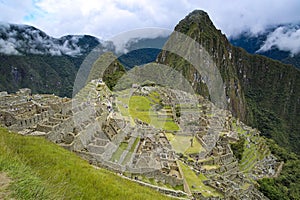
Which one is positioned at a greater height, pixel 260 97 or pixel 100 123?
pixel 260 97

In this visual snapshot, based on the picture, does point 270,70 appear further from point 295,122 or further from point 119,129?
point 119,129

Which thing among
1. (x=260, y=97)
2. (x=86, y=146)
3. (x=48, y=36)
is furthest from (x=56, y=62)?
(x=260, y=97)

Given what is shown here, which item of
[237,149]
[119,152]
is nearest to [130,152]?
[119,152]

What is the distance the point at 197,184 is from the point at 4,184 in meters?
15.0

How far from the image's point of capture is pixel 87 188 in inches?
219

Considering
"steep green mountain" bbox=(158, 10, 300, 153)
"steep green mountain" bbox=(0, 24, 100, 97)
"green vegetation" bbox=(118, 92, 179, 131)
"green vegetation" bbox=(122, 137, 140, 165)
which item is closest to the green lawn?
"green vegetation" bbox=(118, 92, 179, 131)

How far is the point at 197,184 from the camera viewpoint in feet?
55.5

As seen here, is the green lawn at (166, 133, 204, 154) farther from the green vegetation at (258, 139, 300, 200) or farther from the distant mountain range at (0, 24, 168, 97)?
the distant mountain range at (0, 24, 168, 97)

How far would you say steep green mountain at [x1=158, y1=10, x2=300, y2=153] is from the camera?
11194 centimetres

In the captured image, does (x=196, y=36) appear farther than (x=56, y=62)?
Yes

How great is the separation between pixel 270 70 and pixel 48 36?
148100 millimetres

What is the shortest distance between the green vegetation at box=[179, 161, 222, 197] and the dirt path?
13.5m

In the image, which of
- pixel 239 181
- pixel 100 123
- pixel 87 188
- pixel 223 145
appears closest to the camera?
pixel 87 188

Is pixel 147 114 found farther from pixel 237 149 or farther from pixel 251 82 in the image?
pixel 251 82
